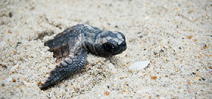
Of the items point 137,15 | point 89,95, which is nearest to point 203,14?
point 137,15

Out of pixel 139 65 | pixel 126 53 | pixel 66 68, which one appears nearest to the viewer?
pixel 66 68

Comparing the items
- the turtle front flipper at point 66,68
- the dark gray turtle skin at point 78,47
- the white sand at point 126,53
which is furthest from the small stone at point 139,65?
the turtle front flipper at point 66,68

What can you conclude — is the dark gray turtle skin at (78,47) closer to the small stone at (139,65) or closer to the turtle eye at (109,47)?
the turtle eye at (109,47)

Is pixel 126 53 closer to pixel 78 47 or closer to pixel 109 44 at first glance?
pixel 109 44

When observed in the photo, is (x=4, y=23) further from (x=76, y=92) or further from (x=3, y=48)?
(x=76, y=92)

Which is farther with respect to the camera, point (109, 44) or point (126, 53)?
point (126, 53)

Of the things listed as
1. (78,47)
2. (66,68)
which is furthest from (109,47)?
(66,68)

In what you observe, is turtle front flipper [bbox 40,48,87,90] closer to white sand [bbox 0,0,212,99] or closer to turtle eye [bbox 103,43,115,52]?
white sand [bbox 0,0,212,99]
